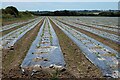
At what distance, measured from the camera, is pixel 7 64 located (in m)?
7.84

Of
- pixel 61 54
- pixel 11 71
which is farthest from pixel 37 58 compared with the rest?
pixel 11 71

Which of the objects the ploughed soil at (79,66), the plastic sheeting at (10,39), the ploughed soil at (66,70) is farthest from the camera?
the plastic sheeting at (10,39)

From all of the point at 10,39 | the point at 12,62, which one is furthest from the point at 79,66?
the point at 10,39

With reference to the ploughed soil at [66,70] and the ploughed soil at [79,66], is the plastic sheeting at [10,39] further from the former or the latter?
the ploughed soil at [79,66]

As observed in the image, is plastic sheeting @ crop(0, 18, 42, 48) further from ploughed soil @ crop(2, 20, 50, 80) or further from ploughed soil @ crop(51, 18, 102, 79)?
ploughed soil @ crop(51, 18, 102, 79)

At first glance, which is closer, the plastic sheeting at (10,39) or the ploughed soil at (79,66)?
the ploughed soil at (79,66)

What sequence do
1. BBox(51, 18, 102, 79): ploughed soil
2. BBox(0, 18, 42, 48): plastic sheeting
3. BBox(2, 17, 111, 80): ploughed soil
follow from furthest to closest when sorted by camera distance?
BBox(0, 18, 42, 48): plastic sheeting, BBox(51, 18, 102, 79): ploughed soil, BBox(2, 17, 111, 80): ploughed soil

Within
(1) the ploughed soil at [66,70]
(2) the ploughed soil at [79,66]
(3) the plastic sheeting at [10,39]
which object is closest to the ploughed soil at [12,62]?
(1) the ploughed soil at [66,70]

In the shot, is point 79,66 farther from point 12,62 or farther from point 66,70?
point 12,62

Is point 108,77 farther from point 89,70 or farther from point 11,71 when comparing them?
point 11,71

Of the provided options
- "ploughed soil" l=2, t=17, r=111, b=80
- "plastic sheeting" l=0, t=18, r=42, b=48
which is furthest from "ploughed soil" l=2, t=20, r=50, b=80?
"plastic sheeting" l=0, t=18, r=42, b=48

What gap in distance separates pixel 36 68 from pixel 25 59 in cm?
137

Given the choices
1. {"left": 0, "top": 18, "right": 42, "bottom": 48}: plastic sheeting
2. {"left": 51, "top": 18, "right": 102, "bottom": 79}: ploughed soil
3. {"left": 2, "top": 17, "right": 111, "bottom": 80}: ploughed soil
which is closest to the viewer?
{"left": 2, "top": 17, "right": 111, "bottom": 80}: ploughed soil

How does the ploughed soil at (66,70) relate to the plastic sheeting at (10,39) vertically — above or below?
below
